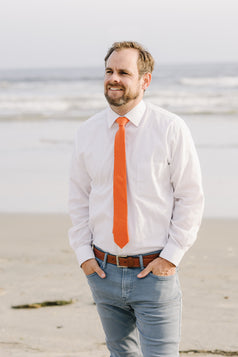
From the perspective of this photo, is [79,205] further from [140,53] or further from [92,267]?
[140,53]

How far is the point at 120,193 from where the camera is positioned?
7.51 feet

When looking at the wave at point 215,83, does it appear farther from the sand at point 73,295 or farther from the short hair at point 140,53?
the short hair at point 140,53

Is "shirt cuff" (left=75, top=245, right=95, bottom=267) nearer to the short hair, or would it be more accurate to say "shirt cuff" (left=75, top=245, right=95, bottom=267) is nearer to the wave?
the short hair

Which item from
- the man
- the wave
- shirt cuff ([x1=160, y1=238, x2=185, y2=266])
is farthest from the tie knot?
the wave

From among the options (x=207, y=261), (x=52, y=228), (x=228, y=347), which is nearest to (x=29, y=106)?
(x=52, y=228)

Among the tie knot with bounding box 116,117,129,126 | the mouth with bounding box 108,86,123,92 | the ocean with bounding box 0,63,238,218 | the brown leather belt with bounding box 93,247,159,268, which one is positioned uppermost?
the mouth with bounding box 108,86,123,92

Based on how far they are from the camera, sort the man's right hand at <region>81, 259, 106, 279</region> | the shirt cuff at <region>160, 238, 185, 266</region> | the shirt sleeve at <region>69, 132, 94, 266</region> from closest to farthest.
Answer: the shirt cuff at <region>160, 238, 185, 266</region>
the man's right hand at <region>81, 259, 106, 279</region>
the shirt sleeve at <region>69, 132, 94, 266</region>

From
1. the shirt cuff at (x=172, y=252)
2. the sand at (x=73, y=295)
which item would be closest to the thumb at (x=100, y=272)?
the shirt cuff at (x=172, y=252)

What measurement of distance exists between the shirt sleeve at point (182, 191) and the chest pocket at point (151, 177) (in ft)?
0.13

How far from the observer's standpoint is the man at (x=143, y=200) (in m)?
2.28

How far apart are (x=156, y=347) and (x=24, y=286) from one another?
8.05 ft

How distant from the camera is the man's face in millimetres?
2293

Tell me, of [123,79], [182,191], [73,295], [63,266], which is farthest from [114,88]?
[63,266]

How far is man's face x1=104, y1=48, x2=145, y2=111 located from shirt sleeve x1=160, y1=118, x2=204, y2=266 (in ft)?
0.77
